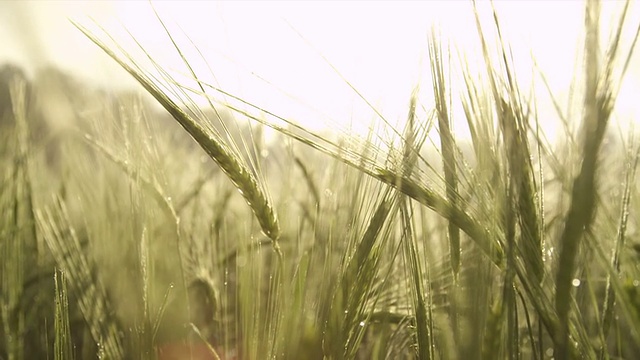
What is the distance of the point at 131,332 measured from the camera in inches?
27.2

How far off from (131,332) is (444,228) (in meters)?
0.35

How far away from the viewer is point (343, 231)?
618 mm

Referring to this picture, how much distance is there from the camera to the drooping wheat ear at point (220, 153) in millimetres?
540

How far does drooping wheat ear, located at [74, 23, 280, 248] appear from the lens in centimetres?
54

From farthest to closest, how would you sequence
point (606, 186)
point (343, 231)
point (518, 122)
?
point (606, 186) → point (343, 231) → point (518, 122)

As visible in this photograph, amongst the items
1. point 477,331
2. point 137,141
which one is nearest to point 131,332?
point 137,141

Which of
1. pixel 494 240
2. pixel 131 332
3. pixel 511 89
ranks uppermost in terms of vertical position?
pixel 511 89

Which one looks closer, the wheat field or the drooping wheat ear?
the wheat field

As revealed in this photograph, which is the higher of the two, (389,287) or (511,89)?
(511,89)

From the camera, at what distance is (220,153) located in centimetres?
58

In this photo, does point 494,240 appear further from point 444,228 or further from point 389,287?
point 389,287

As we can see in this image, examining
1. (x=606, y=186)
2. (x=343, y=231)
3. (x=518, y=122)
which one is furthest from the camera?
(x=606, y=186)

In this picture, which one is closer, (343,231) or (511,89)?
(511,89)

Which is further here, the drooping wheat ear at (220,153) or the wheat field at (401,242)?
the drooping wheat ear at (220,153)
